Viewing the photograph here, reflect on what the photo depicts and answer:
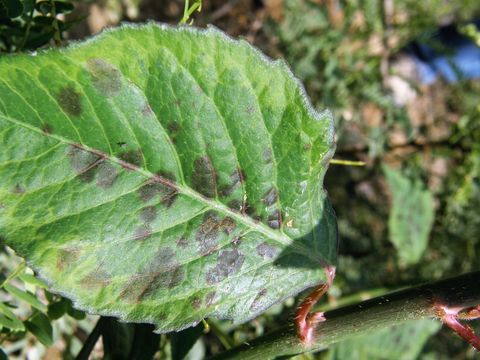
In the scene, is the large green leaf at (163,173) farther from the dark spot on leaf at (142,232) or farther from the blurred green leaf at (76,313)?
the blurred green leaf at (76,313)

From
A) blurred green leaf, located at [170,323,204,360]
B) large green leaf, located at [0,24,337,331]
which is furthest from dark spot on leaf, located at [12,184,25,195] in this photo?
blurred green leaf, located at [170,323,204,360]

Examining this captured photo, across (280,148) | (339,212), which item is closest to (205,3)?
(339,212)

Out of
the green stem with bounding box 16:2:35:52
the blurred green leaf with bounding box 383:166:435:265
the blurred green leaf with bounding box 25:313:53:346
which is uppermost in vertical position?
the green stem with bounding box 16:2:35:52

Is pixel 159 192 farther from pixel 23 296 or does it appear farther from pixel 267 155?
pixel 23 296

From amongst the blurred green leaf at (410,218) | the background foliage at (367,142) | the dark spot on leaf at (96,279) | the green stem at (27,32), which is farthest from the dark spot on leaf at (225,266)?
the blurred green leaf at (410,218)

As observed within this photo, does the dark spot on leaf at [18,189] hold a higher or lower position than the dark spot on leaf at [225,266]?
higher

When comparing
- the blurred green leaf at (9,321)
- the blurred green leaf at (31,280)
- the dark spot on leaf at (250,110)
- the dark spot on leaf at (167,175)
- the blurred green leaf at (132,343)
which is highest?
the dark spot on leaf at (250,110)

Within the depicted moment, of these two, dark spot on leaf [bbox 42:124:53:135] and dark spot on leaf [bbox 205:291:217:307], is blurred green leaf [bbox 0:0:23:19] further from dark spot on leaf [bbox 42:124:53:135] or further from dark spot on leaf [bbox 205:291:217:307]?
dark spot on leaf [bbox 205:291:217:307]
